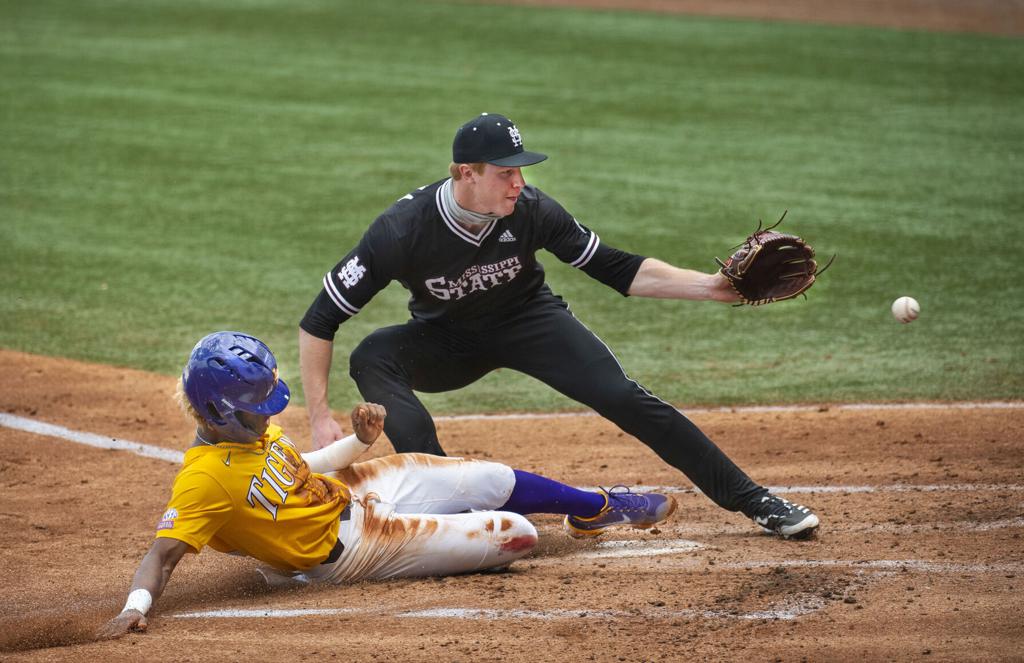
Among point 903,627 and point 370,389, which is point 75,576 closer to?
point 370,389

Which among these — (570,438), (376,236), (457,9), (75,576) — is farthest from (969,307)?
(457,9)

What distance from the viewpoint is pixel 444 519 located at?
4.72 metres

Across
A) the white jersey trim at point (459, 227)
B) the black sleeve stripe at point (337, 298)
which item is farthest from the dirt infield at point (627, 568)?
the white jersey trim at point (459, 227)

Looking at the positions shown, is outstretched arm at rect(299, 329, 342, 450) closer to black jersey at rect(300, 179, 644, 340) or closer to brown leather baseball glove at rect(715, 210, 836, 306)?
black jersey at rect(300, 179, 644, 340)

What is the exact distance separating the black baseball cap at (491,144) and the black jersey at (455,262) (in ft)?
0.89

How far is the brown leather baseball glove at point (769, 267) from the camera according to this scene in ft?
16.4

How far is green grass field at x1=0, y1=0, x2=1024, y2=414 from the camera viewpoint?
8094 mm

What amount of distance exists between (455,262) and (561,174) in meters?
6.81

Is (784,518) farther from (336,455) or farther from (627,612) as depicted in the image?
(336,455)

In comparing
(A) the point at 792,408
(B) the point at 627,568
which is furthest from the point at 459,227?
(A) the point at 792,408

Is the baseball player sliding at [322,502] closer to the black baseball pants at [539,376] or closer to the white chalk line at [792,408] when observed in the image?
the black baseball pants at [539,376]

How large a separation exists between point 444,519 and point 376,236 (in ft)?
3.77

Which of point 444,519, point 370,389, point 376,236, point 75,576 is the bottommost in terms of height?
point 75,576

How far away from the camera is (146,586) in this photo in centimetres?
409
